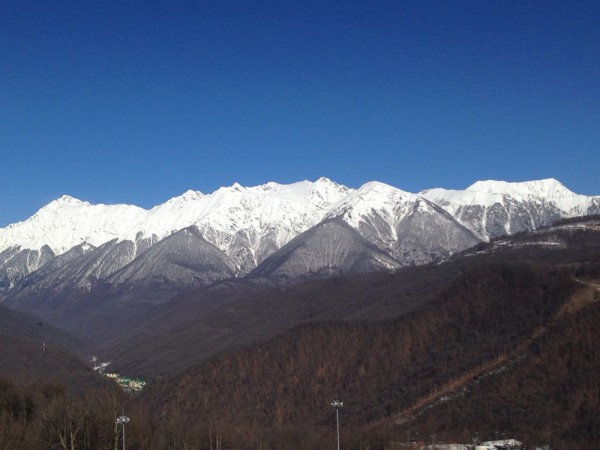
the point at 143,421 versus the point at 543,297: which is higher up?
the point at 543,297

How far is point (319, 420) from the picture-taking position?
18538 centimetres

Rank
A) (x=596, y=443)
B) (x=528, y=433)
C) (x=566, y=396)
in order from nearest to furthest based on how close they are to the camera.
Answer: (x=596, y=443)
(x=528, y=433)
(x=566, y=396)

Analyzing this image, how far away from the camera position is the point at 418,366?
7653 inches

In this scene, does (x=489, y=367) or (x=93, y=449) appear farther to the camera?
(x=489, y=367)

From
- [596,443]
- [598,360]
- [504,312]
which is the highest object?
[504,312]

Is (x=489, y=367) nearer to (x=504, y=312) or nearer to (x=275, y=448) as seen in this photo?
(x=504, y=312)

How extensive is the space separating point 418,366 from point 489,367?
22.1m

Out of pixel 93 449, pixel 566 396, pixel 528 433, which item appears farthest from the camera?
pixel 566 396

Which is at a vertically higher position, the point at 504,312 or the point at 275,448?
the point at 504,312

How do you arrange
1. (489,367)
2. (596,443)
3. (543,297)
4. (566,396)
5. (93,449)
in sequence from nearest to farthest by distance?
(93,449), (596,443), (566,396), (489,367), (543,297)

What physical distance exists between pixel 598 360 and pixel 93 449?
313ft

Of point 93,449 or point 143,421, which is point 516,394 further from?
point 93,449

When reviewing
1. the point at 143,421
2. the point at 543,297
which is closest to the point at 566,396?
the point at 543,297

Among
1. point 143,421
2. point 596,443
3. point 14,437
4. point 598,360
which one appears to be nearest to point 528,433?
point 596,443
